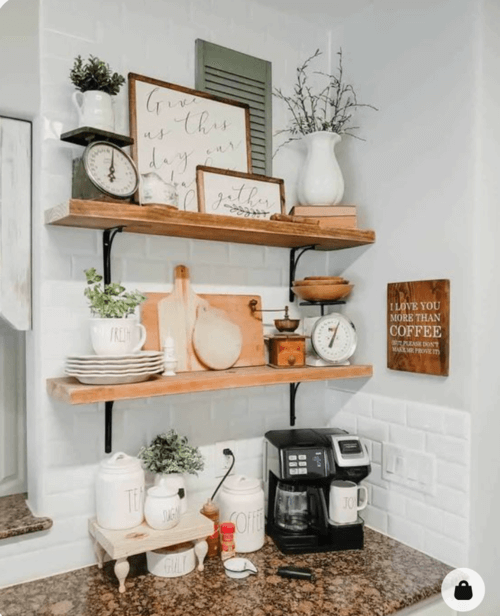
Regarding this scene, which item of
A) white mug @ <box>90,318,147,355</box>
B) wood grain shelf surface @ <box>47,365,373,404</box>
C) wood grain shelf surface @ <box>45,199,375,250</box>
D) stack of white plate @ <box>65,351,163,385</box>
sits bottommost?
wood grain shelf surface @ <box>47,365,373,404</box>

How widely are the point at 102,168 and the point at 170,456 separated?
88 centimetres

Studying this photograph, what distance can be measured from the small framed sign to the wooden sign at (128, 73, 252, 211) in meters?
0.05

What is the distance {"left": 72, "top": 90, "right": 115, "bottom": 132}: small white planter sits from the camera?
1.57 m

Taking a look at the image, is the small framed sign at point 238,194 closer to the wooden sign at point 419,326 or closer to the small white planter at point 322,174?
the small white planter at point 322,174

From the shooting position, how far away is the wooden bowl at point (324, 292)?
1951mm

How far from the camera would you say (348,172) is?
7.00 ft

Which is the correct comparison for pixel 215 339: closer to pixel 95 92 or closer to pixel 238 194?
pixel 238 194

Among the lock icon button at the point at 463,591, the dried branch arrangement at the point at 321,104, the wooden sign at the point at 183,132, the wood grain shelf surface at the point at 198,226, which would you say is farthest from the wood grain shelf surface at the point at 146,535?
the dried branch arrangement at the point at 321,104

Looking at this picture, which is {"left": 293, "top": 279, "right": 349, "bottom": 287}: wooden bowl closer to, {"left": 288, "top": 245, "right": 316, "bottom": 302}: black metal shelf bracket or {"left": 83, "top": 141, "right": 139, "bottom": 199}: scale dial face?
{"left": 288, "top": 245, "right": 316, "bottom": 302}: black metal shelf bracket

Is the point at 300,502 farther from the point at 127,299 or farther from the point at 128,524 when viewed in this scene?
the point at 127,299

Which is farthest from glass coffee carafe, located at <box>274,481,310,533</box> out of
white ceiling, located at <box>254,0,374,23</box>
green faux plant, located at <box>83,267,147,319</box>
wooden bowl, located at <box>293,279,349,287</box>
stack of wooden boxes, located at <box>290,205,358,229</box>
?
white ceiling, located at <box>254,0,374,23</box>

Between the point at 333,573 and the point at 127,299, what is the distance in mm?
1009

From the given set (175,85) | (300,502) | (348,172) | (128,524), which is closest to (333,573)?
(300,502)

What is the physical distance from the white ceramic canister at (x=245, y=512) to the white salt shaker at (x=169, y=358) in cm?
44
